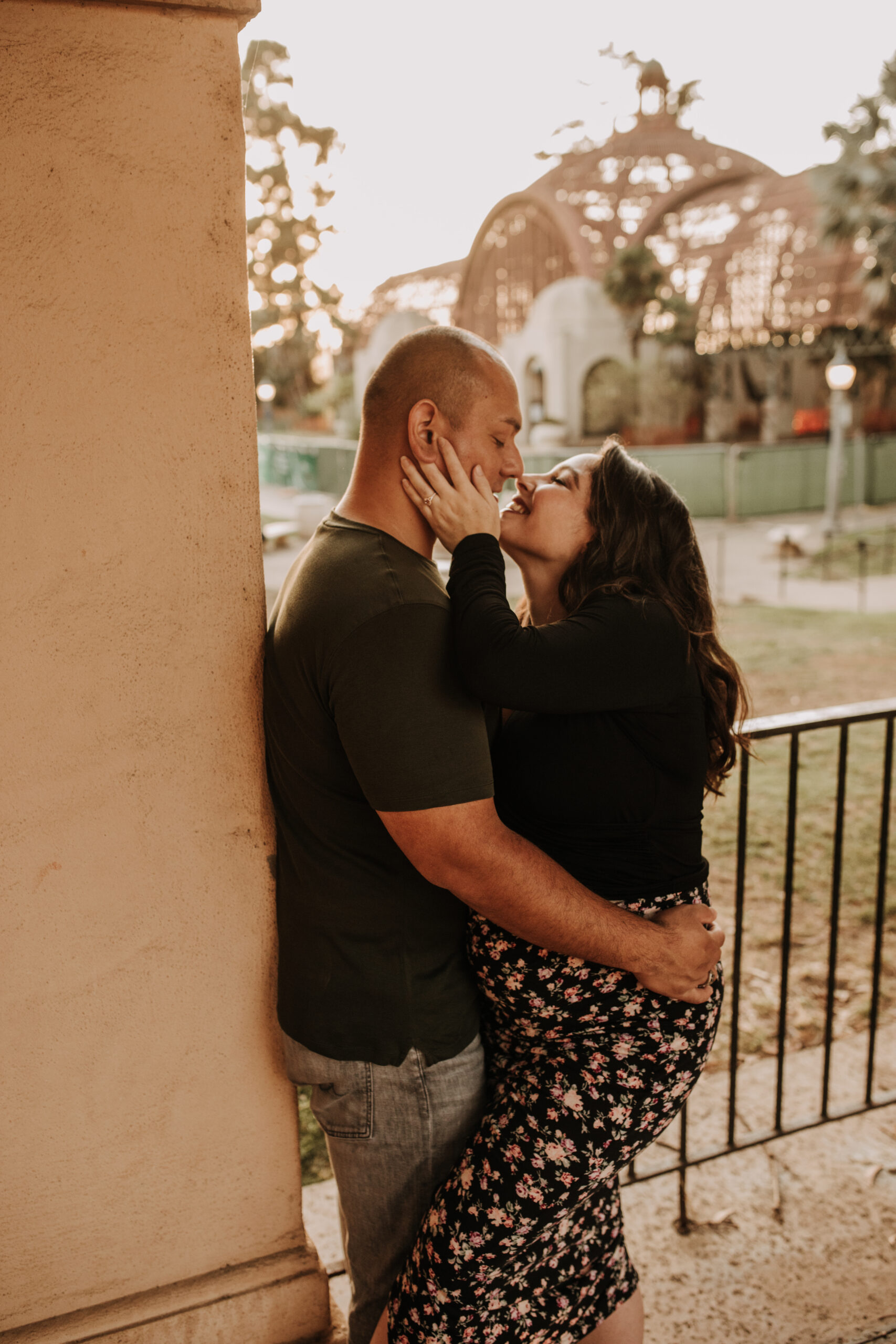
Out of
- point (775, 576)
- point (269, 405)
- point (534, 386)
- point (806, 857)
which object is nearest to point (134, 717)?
point (806, 857)

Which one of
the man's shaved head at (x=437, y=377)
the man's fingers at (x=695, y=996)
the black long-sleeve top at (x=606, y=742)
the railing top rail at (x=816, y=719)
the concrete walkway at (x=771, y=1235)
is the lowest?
the concrete walkway at (x=771, y=1235)

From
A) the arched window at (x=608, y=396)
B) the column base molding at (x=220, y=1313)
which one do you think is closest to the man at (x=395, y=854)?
the column base molding at (x=220, y=1313)

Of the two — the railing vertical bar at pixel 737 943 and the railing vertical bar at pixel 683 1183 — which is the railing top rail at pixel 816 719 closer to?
the railing vertical bar at pixel 737 943

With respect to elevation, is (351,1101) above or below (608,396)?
below

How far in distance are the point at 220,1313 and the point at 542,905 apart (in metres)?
1.29

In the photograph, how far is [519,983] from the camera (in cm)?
180

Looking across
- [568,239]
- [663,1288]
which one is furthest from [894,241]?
[663,1288]

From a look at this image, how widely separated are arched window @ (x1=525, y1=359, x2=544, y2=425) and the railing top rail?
28.5 metres

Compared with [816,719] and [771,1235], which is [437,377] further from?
[771,1235]

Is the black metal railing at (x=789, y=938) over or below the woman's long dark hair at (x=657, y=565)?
below

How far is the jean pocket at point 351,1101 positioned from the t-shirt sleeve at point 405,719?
1.81ft

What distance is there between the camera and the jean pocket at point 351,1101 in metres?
Answer: 1.80

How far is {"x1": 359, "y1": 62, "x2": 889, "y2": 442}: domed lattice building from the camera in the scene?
95.8ft

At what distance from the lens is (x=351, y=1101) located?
1816 mm
